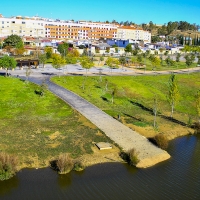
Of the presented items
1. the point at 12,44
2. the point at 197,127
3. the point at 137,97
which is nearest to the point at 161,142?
the point at 197,127

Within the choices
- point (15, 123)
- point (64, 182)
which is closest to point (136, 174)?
point (64, 182)

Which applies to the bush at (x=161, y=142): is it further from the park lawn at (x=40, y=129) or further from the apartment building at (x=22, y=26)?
the apartment building at (x=22, y=26)

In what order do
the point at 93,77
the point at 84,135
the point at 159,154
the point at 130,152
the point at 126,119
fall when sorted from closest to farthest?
the point at 130,152 → the point at 159,154 → the point at 84,135 → the point at 126,119 → the point at 93,77

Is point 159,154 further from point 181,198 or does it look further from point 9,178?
point 9,178

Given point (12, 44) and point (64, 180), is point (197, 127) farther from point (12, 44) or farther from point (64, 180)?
point (12, 44)

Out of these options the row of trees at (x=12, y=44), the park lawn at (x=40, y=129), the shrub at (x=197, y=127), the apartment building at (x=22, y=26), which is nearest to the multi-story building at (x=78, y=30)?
the apartment building at (x=22, y=26)

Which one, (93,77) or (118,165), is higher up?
(93,77)
